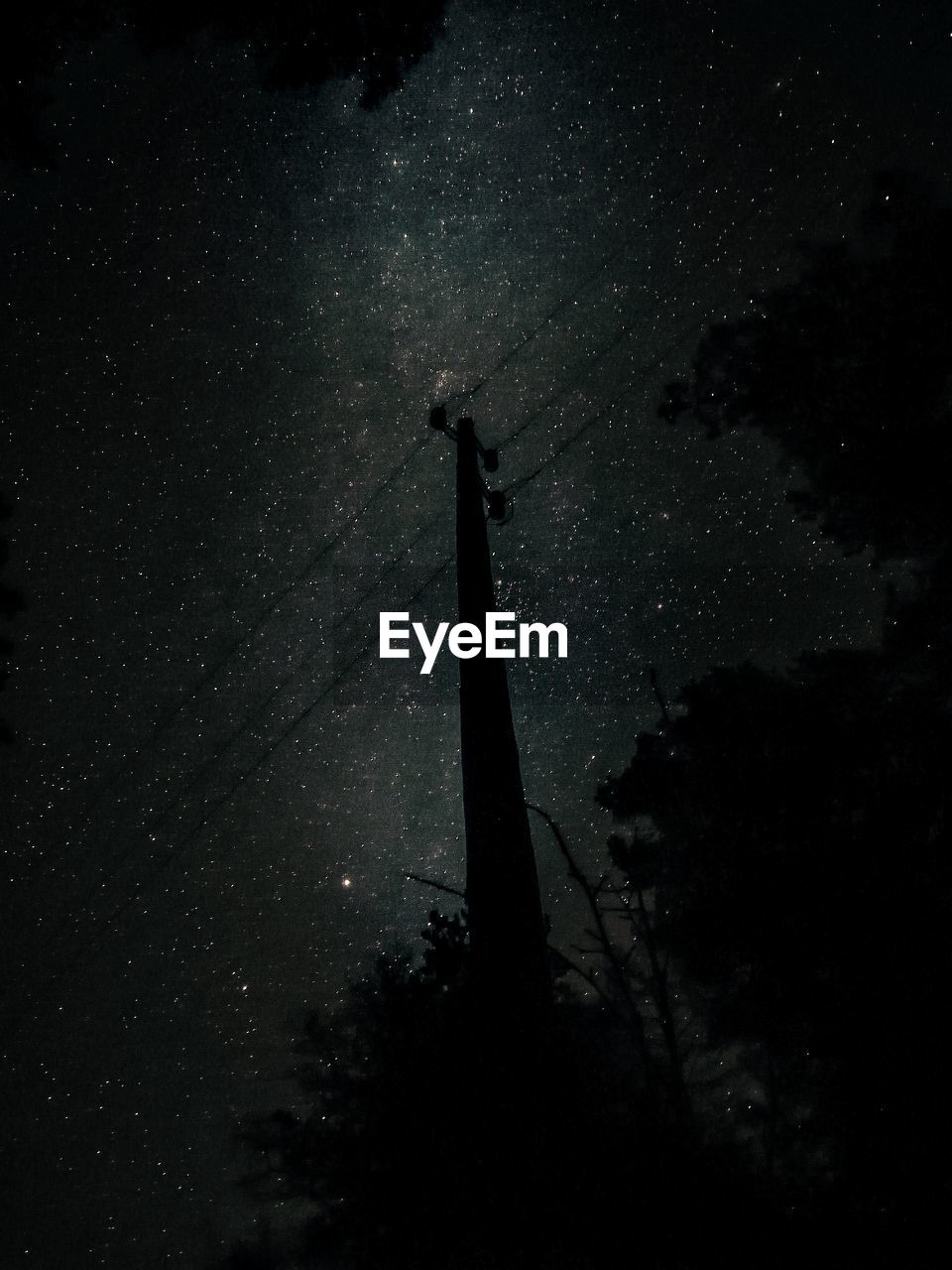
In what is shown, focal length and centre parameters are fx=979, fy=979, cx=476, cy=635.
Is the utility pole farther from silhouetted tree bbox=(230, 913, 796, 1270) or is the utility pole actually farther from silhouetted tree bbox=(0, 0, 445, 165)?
silhouetted tree bbox=(0, 0, 445, 165)

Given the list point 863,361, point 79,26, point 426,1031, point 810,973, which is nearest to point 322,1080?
point 426,1031

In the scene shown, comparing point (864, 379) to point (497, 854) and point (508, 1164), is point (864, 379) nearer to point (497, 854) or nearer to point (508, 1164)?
point (497, 854)

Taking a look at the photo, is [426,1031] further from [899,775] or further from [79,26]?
[79,26]

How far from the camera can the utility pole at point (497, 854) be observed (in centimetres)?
848

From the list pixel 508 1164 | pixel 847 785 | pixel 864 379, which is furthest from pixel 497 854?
pixel 864 379

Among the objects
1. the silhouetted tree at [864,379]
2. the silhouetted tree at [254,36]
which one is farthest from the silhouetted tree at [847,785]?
the silhouetted tree at [254,36]

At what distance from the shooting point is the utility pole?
848cm

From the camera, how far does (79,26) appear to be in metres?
5.83

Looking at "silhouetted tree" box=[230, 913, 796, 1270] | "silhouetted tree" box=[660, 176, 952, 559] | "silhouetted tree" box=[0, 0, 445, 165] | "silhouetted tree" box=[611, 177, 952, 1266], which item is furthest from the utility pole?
"silhouetted tree" box=[0, 0, 445, 165]

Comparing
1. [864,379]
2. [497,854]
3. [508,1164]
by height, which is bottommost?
[508,1164]

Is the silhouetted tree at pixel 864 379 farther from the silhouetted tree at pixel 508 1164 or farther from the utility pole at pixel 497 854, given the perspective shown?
the silhouetted tree at pixel 508 1164

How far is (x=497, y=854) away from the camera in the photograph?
28.5 feet

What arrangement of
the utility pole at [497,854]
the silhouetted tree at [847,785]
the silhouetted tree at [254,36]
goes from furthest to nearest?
the utility pole at [497,854], the silhouetted tree at [847,785], the silhouetted tree at [254,36]

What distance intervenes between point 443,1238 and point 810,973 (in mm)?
3529
